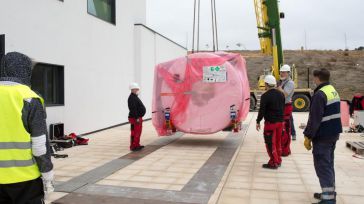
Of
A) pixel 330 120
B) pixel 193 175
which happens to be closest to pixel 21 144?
pixel 330 120

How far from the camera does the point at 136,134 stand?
30.1 feet

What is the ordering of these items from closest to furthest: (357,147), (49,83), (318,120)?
(318,120), (357,147), (49,83)

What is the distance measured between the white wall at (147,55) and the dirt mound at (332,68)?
2113cm

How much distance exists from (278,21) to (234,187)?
10.0m

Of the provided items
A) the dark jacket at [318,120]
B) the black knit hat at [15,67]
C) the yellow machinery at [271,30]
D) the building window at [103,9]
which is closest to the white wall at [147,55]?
the building window at [103,9]

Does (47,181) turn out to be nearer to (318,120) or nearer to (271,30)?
(318,120)

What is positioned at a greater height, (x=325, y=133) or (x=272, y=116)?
(x=272, y=116)

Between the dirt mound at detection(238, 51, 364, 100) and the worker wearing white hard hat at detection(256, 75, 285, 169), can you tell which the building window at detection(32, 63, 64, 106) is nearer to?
the worker wearing white hard hat at detection(256, 75, 285, 169)

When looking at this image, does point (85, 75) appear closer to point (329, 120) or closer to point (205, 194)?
point (205, 194)

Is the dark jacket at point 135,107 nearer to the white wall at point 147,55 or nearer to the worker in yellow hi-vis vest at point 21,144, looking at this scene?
the worker in yellow hi-vis vest at point 21,144

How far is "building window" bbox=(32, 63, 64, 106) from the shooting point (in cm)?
991

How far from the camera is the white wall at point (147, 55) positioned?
52.1 feet

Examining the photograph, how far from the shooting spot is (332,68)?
4497 centimetres

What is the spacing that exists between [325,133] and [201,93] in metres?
5.08
